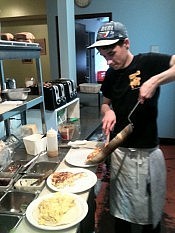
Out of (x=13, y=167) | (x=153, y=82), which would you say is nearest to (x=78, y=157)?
(x=13, y=167)

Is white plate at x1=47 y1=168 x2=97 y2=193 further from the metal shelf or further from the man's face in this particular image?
the man's face

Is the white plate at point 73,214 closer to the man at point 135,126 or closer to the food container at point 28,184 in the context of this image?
the food container at point 28,184

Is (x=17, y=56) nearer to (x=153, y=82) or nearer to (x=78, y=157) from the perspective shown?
(x=78, y=157)

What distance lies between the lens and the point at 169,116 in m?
4.00

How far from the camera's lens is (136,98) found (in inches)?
58.1

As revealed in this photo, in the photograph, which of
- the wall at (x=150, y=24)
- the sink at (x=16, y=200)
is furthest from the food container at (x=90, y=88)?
the sink at (x=16, y=200)

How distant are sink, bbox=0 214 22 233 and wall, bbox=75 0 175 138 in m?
3.26

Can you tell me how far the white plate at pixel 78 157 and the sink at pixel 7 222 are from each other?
1.80 feet

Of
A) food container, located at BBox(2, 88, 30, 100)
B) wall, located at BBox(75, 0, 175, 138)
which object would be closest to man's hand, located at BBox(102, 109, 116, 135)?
food container, located at BBox(2, 88, 30, 100)

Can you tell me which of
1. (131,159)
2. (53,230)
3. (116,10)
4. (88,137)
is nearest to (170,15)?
(116,10)

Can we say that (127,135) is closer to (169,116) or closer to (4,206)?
(4,206)

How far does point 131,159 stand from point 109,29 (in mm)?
761

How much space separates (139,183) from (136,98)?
0.49 metres

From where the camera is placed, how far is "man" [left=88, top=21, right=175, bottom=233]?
1466 mm
